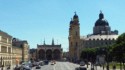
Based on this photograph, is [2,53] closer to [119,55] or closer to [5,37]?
[5,37]

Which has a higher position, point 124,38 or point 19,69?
point 124,38

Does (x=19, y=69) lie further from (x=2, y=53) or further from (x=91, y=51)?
(x=91, y=51)

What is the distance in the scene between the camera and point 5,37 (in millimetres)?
130000

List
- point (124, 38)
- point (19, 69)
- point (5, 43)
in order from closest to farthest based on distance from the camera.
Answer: point (19, 69) → point (124, 38) → point (5, 43)

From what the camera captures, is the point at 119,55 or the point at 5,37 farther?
the point at 5,37

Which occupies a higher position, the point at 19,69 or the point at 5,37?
the point at 5,37

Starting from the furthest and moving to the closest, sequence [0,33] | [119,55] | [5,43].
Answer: [5,43]
[0,33]
[119,55]

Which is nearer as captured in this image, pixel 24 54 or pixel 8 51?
pixel 8 51

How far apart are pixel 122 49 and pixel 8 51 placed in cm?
5747

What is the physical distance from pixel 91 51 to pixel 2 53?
5599 centimetres

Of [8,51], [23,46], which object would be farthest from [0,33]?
[23,46]

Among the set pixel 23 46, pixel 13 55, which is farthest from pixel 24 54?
pixel 13 55

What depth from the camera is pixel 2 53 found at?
12062cm

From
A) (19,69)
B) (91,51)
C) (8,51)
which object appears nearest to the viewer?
(19,69)
